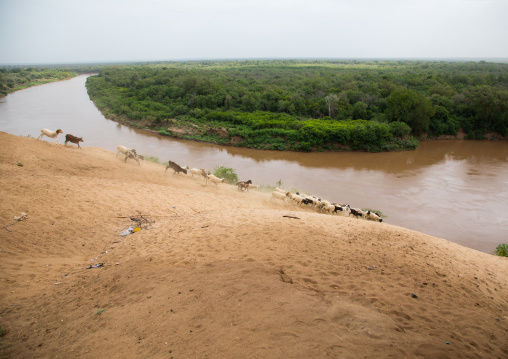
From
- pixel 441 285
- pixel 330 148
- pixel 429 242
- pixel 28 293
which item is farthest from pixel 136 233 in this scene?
pixel 330 148

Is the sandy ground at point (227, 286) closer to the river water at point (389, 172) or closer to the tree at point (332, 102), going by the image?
the river water at point (389, 172)

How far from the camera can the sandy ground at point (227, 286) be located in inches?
140

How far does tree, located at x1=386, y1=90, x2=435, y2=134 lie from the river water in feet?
6.57

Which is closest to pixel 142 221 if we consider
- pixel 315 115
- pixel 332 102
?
pixel 315 115

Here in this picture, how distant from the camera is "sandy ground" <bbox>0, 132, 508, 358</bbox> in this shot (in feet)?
11.7

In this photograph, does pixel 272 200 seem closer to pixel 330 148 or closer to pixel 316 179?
pixel 316 179

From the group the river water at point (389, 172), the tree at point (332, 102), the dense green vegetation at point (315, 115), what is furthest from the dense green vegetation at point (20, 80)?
the tree at point (332, 102)

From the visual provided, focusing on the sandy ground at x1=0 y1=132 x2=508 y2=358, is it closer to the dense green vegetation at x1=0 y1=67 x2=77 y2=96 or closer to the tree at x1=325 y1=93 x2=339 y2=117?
the tree at x1=325 y1=93 x2=339 y2=117

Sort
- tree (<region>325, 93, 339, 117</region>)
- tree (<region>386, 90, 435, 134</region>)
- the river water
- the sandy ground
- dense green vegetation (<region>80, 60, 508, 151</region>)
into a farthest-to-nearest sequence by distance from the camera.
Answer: tree (<region>325, 93, 339, 117</region>), tree (<region>386, 90, 435, 134</region>), dense green vegetation (<region>80, 60, 508, 151</region>), the river water, the sandy ground

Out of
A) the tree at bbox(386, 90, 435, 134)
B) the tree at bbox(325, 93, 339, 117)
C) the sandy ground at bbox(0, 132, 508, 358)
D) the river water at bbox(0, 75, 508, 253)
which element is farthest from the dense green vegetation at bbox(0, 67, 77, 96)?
the tree at bbox(386, 90, 435, 134)

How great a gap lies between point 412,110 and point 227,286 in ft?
91.2

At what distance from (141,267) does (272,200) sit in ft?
24.9

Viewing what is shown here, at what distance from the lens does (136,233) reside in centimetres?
732

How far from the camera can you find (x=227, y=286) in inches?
182
